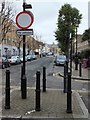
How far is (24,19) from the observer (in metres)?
10.4

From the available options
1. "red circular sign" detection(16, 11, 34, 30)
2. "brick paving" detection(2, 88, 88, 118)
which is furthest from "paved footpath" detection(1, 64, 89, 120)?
"red circular sign" detection(16, 11, 34, 30)

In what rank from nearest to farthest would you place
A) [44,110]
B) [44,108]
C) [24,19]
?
[44,110], [44,108], [24,19]

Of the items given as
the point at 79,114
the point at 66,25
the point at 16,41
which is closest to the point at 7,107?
the point at 79,114

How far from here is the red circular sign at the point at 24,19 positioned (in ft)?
33.8

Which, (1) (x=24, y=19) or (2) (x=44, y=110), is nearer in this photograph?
(2) (x=44, y=110)

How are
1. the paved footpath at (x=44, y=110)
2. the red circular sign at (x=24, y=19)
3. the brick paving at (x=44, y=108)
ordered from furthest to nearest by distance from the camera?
the red circular sign at (x=24, y=19)
the brick paving at (x=44, y=108)
the paved footpath at (x=44, y=110)

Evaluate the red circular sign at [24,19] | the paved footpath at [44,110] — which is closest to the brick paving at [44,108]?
the paved footpath at [44,110]

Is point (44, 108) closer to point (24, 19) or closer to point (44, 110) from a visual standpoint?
point (44, 110)

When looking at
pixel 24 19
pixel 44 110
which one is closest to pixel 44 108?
pixel 44 110

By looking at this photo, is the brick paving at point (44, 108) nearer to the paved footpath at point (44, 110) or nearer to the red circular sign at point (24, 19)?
the paved footpath at point (44, 110)

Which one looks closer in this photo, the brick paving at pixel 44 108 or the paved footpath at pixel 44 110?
the paved footpath at pixel 44 110

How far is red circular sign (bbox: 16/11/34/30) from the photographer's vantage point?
10312mm

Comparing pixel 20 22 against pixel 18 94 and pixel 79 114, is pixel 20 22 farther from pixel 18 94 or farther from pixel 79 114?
pixel 79 114

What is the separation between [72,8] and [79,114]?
43.9 metres
